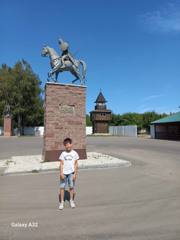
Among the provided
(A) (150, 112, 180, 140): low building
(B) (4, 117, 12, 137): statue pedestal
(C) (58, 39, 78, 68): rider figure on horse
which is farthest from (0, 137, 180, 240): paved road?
(B) (4, 117, 12, 137): statue pedestal

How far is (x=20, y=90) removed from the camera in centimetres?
4978

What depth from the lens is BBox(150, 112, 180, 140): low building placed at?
36.1 meters

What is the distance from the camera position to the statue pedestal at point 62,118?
12.2m

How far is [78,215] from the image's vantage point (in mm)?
4781

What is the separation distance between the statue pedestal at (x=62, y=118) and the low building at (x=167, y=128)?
24.3 m

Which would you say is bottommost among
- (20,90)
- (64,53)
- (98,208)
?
(98,208)

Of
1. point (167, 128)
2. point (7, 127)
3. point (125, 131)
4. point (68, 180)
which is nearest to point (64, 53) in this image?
point (68, 180)

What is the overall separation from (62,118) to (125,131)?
1768 inches

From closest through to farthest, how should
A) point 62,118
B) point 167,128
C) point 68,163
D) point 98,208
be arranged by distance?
point 98,208
point 68,163
point 62,118
point 167,128

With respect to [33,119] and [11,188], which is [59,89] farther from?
[33,119]

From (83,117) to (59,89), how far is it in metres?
1.97

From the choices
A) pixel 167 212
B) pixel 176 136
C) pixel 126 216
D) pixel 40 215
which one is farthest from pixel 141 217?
pixel 176 136

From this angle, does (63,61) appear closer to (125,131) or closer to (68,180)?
(68,180)

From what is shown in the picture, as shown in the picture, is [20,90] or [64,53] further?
[20,90]
